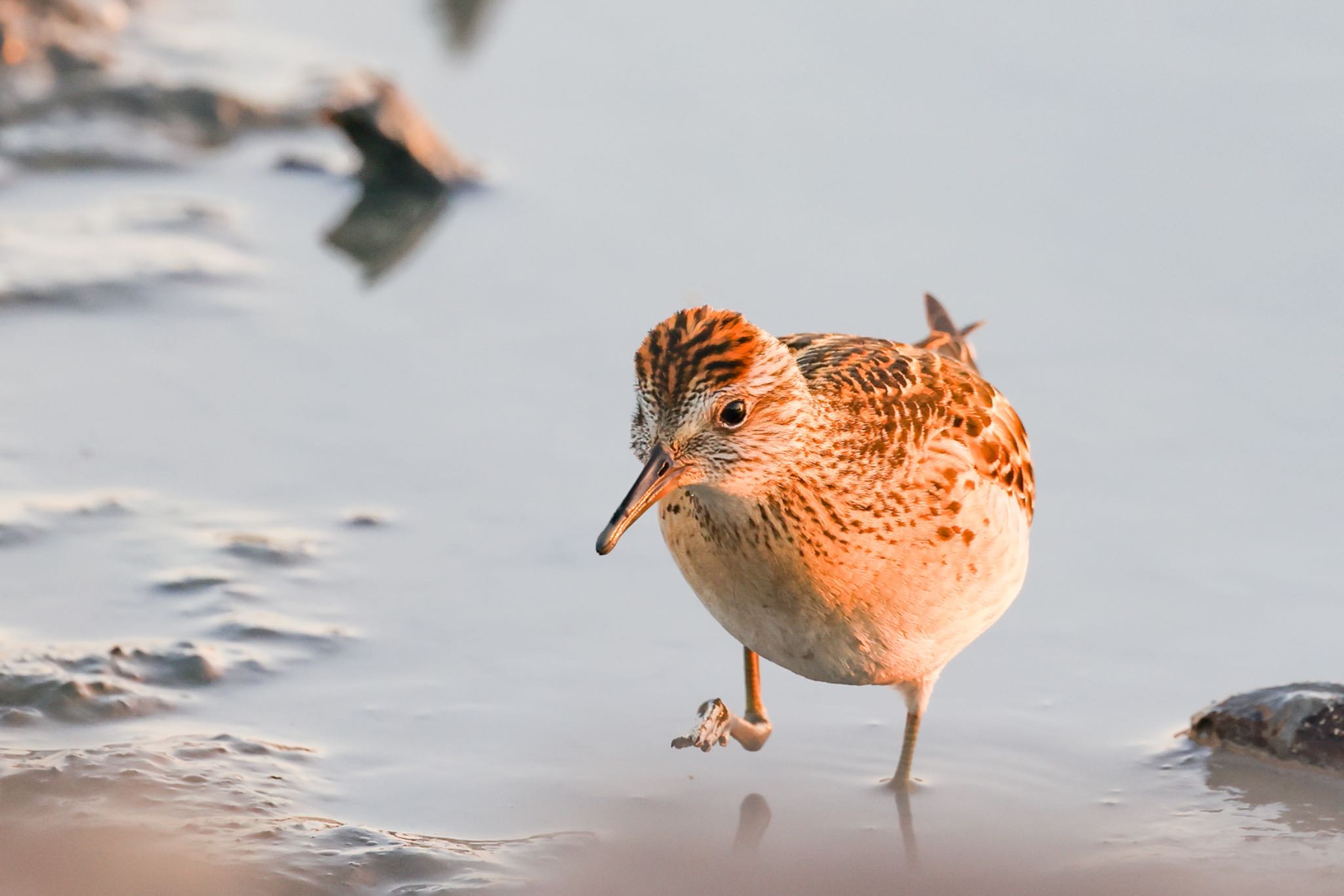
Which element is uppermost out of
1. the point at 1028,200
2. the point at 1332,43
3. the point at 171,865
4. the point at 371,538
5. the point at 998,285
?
the point at 1332,43

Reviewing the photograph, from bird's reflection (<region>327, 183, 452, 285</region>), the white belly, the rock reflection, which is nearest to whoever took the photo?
the white belly

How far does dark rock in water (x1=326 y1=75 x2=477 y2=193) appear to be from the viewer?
11055 millimetres

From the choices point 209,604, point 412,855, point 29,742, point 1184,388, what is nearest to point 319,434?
point 209,604

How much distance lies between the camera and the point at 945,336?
A: 780 centimetres

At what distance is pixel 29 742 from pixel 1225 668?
14.2 ft

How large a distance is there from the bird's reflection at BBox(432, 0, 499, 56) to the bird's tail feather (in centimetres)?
597

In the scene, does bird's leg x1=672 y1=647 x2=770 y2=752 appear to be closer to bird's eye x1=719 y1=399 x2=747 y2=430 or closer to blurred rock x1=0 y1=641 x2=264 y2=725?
bird's eye x1=719 y1=399 x2=747 y2=430

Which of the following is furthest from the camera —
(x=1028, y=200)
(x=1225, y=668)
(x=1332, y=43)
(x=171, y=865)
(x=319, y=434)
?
(x=1332, y=43)

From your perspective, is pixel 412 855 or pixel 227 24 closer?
pixel 412 855

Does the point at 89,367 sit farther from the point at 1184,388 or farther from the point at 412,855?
the point at 1184,388

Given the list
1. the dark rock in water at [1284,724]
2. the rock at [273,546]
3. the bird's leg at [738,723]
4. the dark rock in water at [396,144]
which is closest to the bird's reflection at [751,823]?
the bird's leg at [738,723]

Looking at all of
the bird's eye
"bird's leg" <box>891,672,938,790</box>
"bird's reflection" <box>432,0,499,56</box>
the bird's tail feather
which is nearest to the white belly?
"bird's leg" <box>891,672,938,790</box>

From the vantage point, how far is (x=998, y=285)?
976 cm

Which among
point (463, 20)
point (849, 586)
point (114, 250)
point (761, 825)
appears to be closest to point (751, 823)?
point (761, 825)
